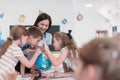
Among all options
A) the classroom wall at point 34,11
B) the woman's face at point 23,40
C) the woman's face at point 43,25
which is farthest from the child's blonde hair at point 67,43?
the classroom wall at point 34,11

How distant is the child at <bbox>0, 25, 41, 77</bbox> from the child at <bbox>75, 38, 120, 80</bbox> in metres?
1.24

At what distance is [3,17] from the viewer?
466 centimetres

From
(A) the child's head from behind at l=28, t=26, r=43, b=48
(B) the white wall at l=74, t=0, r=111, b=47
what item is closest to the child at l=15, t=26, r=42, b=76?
(A) the child's head from behind at l=28, t=26, r=43, b=48

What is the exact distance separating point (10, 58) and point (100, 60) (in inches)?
53.2

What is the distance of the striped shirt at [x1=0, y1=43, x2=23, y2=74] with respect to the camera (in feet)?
5.69

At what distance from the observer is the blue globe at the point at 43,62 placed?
179 cm

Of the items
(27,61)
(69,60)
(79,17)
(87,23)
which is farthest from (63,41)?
(87,23)

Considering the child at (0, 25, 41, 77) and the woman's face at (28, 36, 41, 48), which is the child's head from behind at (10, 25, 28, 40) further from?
the woman's face at (28, 36, 41, 48)

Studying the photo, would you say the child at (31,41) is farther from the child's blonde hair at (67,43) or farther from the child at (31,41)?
the child's blonde hair at (67,43)

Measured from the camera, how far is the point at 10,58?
5.78 feet

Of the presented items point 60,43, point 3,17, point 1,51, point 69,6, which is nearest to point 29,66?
point 1,51

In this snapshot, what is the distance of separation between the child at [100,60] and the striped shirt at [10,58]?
126cm

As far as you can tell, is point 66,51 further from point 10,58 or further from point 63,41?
point 10,58

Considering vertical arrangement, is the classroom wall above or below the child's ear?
above
